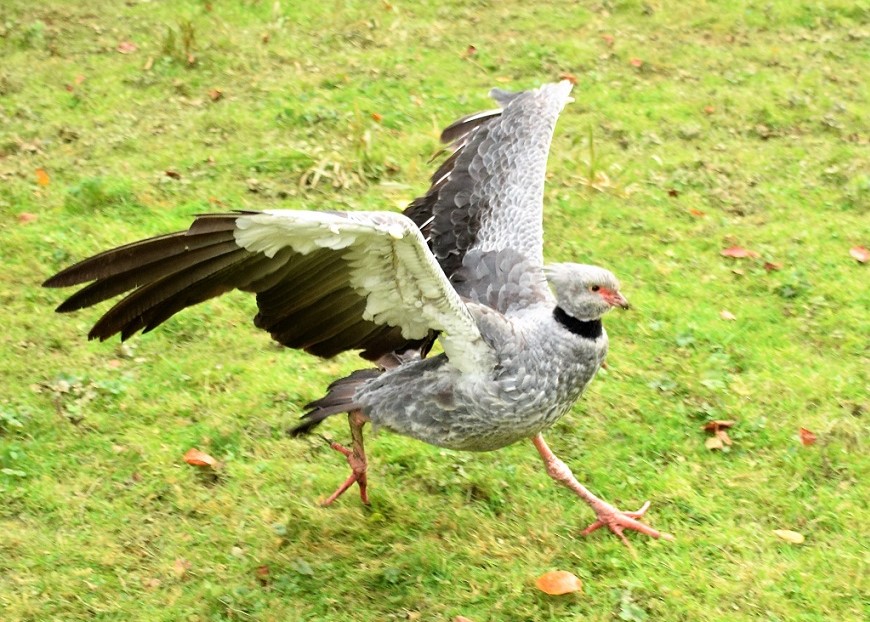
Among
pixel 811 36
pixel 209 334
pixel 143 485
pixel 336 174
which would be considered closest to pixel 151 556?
pixel 143 485

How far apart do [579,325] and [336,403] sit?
1.04 m

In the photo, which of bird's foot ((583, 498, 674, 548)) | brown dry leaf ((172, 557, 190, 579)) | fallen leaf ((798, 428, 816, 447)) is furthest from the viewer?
fallen leaf ((798, 428, 816, 447))

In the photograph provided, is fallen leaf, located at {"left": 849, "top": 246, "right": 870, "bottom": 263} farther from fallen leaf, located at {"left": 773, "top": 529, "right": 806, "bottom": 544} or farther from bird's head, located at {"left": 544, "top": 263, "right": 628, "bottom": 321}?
bird's head, located at {"left": 544, "top": 263, "right": 628, "bottom": 321}

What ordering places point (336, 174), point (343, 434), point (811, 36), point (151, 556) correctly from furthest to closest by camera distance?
point (811, 36)
point (336, 174)
point (343, 434)
point (151, 556)

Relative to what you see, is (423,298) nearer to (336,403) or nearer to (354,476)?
(336,403)

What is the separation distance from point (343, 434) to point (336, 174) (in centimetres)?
231

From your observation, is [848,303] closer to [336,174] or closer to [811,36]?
[336,174]

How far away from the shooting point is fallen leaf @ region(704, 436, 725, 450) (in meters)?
4.32

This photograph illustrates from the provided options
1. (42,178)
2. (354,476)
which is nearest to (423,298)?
(354,476)

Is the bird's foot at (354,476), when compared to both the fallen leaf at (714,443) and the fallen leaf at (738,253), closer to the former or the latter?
the fallen leaf at (714,443)

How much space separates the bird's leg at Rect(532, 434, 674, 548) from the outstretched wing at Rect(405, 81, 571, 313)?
65 cm

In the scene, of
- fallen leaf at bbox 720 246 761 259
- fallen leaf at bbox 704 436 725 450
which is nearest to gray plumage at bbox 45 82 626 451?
fallen leaf at bbox 704 436 725 450

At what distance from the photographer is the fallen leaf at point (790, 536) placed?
3785 millimetres

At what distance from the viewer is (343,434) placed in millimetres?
4551
